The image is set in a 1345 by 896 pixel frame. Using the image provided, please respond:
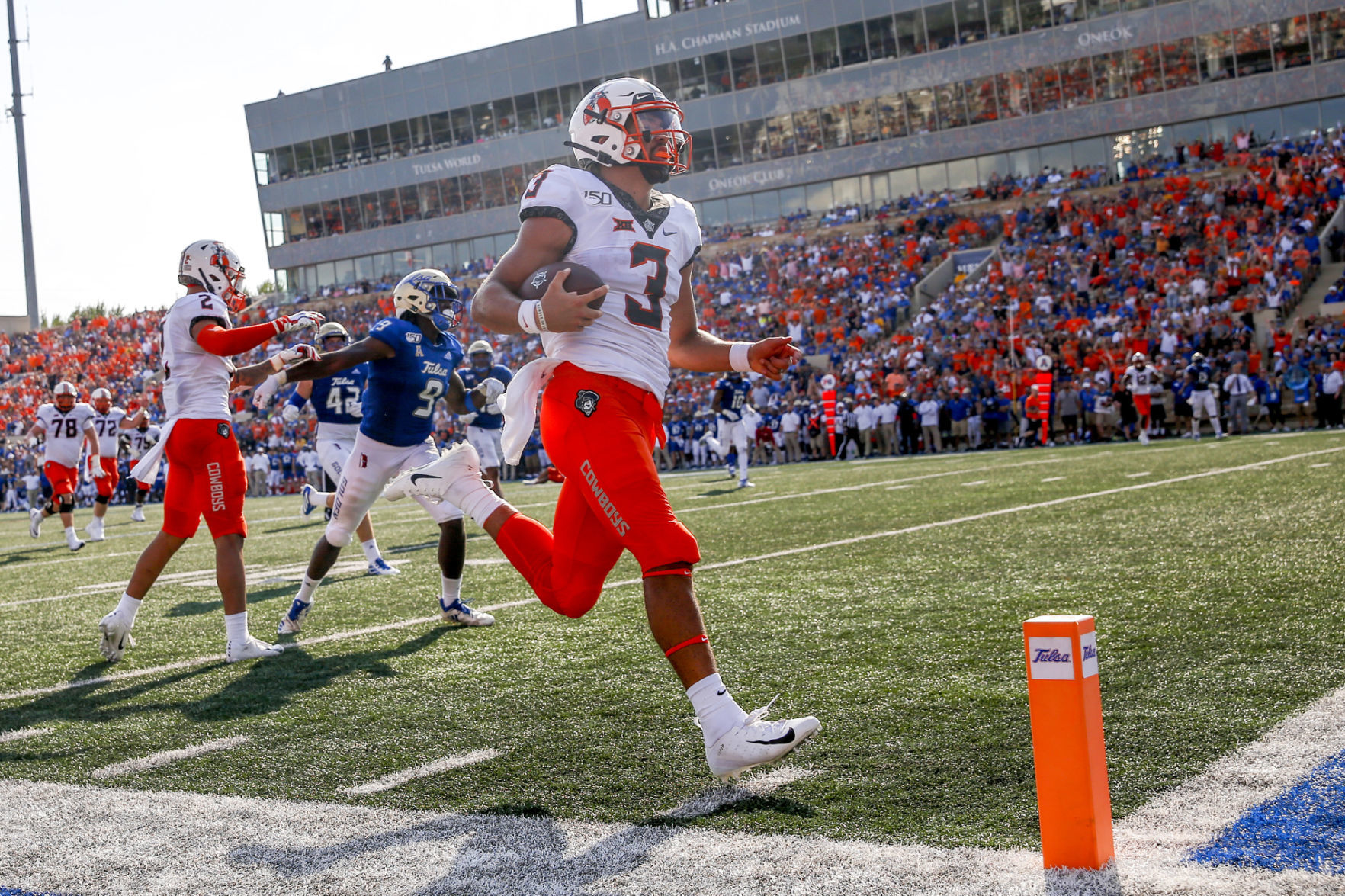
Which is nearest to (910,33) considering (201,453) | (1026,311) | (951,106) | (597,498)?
(951,106)

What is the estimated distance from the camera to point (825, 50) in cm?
3853

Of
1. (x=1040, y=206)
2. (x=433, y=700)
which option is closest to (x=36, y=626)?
(x=433, y=700)

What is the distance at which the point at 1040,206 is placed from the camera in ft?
105

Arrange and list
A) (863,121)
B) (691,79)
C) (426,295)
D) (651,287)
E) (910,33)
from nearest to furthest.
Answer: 1. (651,287)
2. (426,295)
3. (910,33)
4. (863,121)
5. (691,79)

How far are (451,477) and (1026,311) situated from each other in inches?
920

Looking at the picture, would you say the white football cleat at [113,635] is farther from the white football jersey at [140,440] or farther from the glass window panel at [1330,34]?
the glass window panel at [1330,34]

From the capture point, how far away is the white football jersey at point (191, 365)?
5.73 metres

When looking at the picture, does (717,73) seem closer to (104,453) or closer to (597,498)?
(104,453)

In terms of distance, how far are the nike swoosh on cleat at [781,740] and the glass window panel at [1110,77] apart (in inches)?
1379

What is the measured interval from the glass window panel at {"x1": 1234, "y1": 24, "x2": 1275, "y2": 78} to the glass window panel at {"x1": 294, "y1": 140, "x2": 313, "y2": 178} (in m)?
34.2

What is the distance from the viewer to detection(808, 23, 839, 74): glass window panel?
38.4 meters

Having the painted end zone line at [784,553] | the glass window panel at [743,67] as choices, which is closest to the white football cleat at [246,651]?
the painted end zone line at [784,553]

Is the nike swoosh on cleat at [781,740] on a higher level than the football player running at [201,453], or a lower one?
lower

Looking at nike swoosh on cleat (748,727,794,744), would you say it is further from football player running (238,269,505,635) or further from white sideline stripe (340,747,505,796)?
football player running (238,269,505,635)
